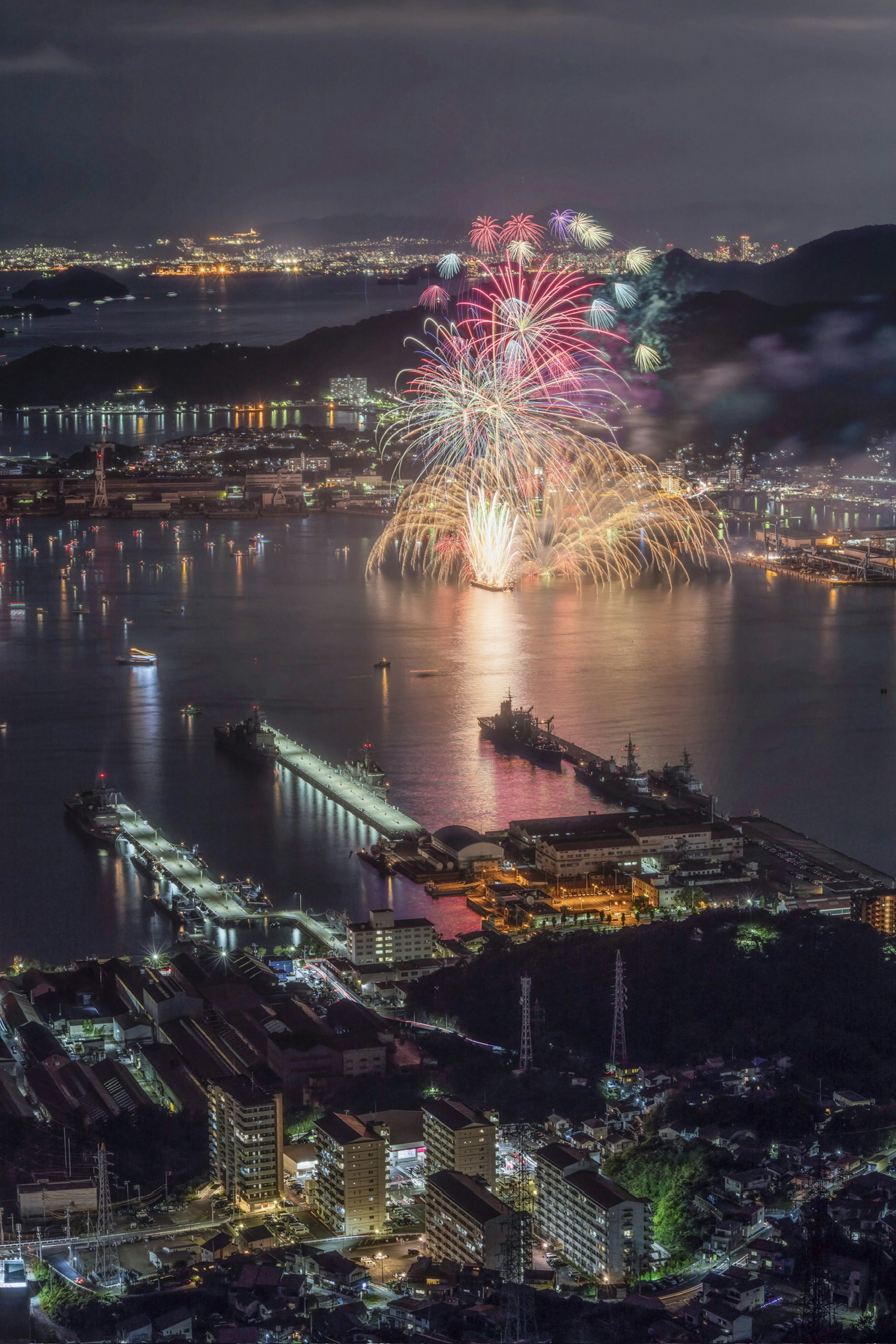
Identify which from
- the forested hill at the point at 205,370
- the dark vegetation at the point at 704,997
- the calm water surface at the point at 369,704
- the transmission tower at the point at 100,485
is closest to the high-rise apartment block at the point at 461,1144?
the dark vegetation at the point at 704,997

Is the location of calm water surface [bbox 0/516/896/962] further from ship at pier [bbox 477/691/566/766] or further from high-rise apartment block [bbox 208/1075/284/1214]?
high-rise apartment block [bbox 208/1075/284/1214]

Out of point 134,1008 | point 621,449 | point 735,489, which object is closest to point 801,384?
point 735,489

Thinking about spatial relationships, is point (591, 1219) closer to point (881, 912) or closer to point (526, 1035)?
point (526, 1035)

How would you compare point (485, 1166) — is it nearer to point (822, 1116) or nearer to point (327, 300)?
point (822, 1116)

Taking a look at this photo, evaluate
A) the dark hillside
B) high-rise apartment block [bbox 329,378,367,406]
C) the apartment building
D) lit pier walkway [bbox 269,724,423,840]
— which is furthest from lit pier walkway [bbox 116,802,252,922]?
high-rise apartment block [bbox 329,378,367,406]

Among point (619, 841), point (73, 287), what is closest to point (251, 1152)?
point (619, 841)

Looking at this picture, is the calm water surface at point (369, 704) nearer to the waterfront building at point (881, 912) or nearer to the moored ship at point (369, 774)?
the moored ship at point (369, 774)
